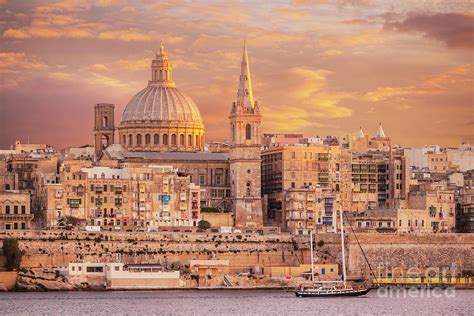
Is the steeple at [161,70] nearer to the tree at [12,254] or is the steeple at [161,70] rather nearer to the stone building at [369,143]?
the stone building at [369,143]

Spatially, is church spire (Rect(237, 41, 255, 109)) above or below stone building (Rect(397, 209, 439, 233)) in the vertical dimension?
above

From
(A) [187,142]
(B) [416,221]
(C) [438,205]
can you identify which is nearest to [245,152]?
(A) [187,142]

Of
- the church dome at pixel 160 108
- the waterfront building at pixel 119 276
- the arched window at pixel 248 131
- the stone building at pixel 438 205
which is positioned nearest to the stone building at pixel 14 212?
the waterfront building at pixel 119 276

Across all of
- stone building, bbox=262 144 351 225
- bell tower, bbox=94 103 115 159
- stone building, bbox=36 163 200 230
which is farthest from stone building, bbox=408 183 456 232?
bell tower, bbox=94 103 115 159

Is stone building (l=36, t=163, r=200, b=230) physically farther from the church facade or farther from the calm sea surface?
the calm sea surface

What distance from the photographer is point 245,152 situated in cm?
11325

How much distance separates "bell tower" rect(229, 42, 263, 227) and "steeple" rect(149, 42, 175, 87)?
32.5 feet

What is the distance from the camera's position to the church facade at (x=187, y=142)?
113m

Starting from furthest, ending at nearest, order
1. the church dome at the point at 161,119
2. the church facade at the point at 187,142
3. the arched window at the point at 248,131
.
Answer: the church dome at the point at 161,119
the arched window at the point at 248,131
the church facade at the point at 187,142

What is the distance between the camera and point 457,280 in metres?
102

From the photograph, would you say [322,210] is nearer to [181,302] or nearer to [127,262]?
[127,262]

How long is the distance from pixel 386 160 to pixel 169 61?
1731cm

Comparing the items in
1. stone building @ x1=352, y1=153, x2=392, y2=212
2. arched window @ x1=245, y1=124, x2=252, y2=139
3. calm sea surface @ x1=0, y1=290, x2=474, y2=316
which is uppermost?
arched window @ x1=245, y1=124, x2=252, y2=139

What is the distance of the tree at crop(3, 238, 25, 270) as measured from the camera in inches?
3797
